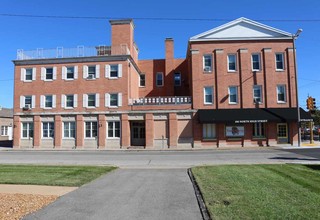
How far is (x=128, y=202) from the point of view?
7.95 m

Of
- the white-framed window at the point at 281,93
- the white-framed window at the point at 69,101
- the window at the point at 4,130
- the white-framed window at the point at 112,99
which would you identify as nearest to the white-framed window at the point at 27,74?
the white-framed window at the point at 69,101

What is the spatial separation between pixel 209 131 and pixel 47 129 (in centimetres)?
1852

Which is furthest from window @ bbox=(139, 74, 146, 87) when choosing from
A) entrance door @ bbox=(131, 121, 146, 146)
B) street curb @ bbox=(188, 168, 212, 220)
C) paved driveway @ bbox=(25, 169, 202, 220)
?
street curb @ bbox=(188, 168, 212, 220)

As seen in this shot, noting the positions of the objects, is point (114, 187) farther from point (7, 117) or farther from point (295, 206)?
point (7, 117)

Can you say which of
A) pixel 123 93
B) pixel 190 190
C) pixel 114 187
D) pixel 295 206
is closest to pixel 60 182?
pixel 114 187

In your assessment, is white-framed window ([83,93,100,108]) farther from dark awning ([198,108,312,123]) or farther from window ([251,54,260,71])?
window ([251,54,260,71])

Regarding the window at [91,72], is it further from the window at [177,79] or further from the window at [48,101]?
the window at [177,79]

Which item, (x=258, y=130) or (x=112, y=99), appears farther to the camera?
(x=112, y=99)

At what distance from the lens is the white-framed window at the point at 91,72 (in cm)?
3597

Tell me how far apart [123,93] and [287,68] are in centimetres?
1811

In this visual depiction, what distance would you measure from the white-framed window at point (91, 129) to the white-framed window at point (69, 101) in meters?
2.78

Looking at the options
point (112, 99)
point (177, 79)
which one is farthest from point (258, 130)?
point (112, 99)

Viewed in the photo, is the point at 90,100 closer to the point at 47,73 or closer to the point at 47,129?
the point at 47,129

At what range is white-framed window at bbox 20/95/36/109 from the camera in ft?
122
